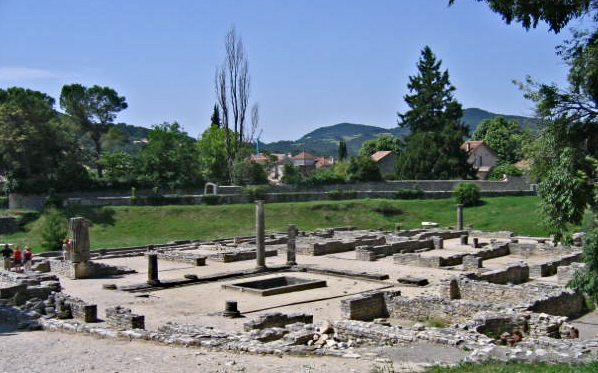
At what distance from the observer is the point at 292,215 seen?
158 ft

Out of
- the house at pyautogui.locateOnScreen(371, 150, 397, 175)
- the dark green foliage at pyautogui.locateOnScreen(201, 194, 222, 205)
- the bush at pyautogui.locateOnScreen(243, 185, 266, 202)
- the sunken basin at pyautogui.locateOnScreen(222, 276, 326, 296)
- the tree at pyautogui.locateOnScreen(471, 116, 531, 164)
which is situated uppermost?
the tree at pyautogui.locateOnScreen(471, 116, 531, 164)

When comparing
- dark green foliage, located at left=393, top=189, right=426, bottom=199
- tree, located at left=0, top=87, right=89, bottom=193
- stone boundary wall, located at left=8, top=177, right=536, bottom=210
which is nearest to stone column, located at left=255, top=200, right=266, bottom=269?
stone boundary wall, located at left=8, top=177, right=536, bottom=210

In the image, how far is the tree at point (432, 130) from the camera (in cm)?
6075

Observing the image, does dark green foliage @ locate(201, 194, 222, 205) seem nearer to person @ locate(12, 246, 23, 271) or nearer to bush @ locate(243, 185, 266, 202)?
bush @ locate(243, 185, 266, 202)

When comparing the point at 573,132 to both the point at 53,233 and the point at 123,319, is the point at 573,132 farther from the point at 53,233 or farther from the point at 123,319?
the point at 53,233

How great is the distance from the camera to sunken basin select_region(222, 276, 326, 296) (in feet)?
66.4

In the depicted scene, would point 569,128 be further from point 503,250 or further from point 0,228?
point 0,228

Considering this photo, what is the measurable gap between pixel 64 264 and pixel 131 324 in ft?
40.5

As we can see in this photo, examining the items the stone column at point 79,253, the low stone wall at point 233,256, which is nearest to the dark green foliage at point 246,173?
the low stone wall at point 233,256

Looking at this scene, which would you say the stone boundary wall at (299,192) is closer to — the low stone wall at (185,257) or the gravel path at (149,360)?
the low stone wall at (185,257)

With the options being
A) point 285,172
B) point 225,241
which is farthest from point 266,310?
point 285,172

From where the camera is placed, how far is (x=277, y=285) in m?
22.0

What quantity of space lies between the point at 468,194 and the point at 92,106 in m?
46.6

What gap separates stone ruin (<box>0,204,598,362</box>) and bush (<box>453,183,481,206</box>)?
20.0 metres
